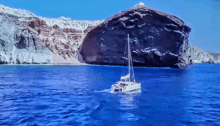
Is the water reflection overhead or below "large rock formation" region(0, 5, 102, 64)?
below

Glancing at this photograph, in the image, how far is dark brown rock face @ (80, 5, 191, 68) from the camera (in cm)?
10525

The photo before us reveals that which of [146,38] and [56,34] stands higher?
[56,34]

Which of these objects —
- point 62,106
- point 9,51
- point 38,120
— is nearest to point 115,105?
point 62,106

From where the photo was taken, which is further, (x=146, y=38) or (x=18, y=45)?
(x=146, y=38)

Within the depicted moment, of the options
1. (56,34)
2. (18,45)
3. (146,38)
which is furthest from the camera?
(56,34)

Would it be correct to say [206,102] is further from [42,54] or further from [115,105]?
[42,54]

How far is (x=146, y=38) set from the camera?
11075cm

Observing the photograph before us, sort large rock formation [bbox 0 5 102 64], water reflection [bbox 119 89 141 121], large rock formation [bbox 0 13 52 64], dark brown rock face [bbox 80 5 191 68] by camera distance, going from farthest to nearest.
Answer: large rock formation [bbox 0 5 102 64]
dark brown rock face [bbox 80 5 191 68]
large rock formation [bbox 0 13 52 64]
water reflection [bbox 119 89 141 121]

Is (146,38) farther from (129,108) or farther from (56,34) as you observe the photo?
(129,108)

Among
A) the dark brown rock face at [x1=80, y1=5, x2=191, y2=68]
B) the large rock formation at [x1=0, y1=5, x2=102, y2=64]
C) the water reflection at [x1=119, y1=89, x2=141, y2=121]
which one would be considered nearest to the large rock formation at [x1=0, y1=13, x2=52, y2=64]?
the large rock formation at [x1=0, y1=5, x2=102, y2=64]

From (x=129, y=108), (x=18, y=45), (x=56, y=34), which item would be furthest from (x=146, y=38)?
(x=129, y=108)

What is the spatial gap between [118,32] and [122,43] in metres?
6.61

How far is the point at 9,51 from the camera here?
98.8 meters

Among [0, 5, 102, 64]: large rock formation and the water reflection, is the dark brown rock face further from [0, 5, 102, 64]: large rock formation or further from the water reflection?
the water reflection
